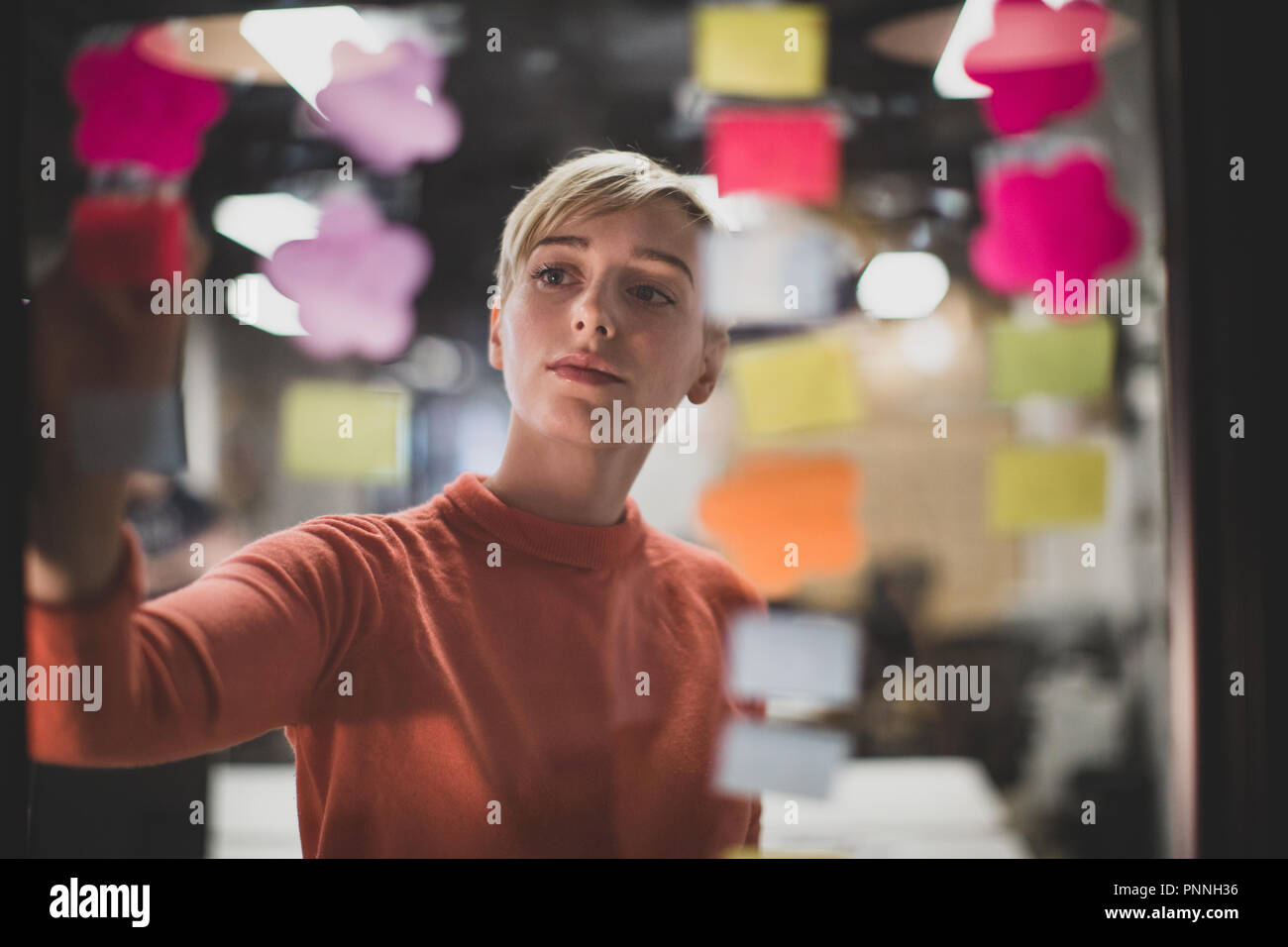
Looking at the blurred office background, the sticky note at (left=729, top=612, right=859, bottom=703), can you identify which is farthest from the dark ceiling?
the sticky note at (left=729, top=612, right=859, bottom=703)

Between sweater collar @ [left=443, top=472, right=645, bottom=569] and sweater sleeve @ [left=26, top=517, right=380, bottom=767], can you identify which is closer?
sweater sleeve @ [left=26, top=517, right=380, bottom=767]

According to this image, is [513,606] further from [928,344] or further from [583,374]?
[928,344]

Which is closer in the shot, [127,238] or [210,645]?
[210,645]

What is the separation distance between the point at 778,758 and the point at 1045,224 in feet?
2.18

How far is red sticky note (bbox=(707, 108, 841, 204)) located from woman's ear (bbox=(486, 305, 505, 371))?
0.94 feet

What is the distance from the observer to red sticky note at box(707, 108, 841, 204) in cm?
105

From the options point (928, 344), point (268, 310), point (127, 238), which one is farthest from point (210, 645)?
point (928, 344)

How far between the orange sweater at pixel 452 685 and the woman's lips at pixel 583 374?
157 millimetres

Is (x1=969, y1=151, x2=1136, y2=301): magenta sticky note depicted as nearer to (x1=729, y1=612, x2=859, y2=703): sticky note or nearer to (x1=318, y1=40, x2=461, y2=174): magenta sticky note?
(x1=729, y1=612, x2=859, y2=703): sticky note

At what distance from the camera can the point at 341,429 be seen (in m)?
1.02

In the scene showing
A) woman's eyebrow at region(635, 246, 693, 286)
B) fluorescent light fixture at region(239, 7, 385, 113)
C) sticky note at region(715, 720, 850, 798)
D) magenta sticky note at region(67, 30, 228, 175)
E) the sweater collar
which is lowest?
sticky note at region(715, 720, 850, 798)

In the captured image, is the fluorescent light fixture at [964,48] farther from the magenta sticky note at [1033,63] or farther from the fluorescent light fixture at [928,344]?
the fluorescent light fixture at [928,344]

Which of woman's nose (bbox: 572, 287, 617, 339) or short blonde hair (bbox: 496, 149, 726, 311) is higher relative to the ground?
short blonde hair (bbox: 496, 149, 726, 311)

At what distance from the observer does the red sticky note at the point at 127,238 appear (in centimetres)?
105
